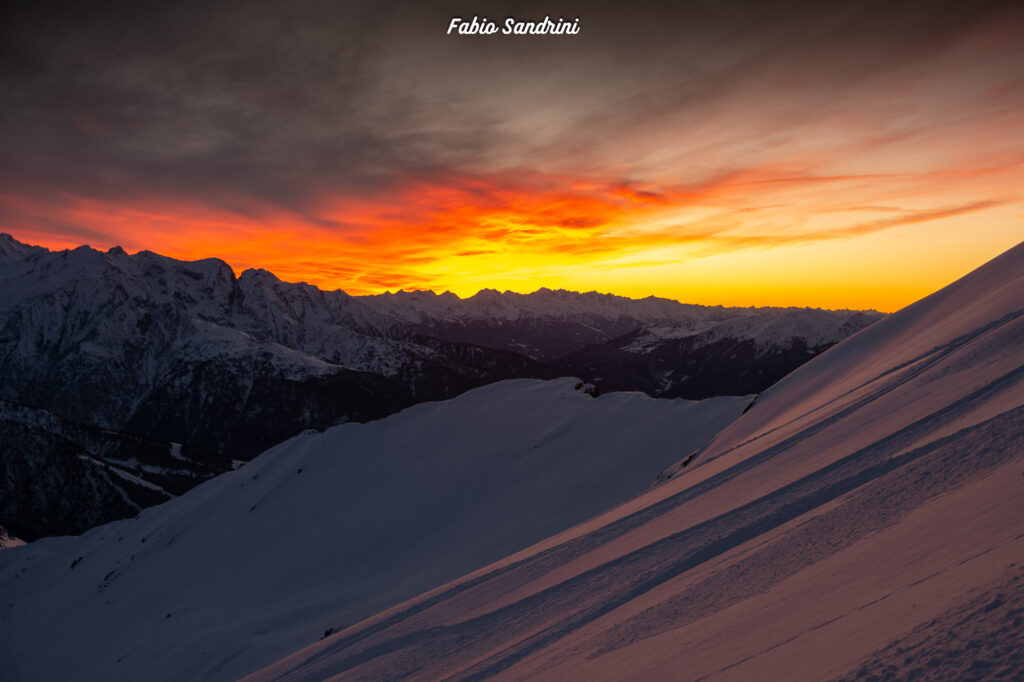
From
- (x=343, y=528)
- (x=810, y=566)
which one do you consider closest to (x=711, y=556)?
(x=810, y=566)

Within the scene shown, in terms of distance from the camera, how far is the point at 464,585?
10906 mm

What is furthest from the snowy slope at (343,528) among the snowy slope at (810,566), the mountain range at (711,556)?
the snowy slope at (810,566)

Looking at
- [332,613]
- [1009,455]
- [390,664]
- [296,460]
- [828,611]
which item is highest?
[296,460]

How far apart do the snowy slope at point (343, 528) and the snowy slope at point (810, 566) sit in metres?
9.54

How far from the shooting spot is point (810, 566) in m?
5.18

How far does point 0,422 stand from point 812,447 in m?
268

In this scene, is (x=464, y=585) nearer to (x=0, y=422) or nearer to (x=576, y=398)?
(x=576, y=398)

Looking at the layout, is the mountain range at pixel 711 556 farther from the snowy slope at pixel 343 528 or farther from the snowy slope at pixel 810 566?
the snowy slope at pixel 343 528

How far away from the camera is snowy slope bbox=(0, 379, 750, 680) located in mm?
20562

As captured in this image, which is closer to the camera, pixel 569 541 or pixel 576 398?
pixel 569 541

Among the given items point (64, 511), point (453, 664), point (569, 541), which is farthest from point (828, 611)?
point (64, 511)

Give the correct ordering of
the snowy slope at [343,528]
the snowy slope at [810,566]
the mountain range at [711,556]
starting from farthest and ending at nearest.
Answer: the snowy slope at [343,528]
the mountain range at [711,556]
the snowy slope at [810,566]

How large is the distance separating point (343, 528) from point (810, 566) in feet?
86.4

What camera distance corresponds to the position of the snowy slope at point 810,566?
3533 mm
